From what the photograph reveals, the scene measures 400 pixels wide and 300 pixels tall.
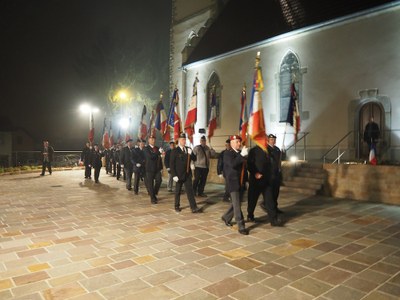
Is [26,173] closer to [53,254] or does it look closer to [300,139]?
[300,139]

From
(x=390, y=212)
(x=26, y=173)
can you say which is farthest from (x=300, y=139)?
(x=26, y=173)

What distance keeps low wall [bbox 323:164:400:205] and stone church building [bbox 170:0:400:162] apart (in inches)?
34.6

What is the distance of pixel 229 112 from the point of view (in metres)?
21.6

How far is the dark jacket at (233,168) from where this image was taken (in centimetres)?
650

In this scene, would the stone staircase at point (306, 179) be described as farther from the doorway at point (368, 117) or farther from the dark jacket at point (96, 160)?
the dark jacket at point (96, 160)

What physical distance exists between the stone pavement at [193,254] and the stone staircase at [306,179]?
8.18 feet

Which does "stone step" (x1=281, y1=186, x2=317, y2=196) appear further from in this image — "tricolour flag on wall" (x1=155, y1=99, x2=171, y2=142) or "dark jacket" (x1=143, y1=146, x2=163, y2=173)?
"tricolour flag on wall" (x1=155, y1=99, x2=171, y2=142)

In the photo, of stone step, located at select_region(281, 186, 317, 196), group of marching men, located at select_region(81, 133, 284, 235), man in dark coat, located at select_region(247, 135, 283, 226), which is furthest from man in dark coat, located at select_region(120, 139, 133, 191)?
man in dark coat, located at select_region(247, 135, 283, 226)

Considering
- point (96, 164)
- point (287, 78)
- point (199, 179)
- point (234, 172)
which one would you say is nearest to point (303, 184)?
point (199, 179)

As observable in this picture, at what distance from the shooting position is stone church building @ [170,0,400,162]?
551 inches

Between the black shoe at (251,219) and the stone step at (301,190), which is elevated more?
the stone step at (301,190)

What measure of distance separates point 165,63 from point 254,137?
42271 mm

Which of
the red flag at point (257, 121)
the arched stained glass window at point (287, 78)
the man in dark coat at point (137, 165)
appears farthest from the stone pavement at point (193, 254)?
the arched stained glass window at point (287, 78)

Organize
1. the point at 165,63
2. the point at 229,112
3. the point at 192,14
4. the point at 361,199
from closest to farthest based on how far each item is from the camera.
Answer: the point at 361,199 < the point at 229,112 < the point at 192,14 < the point at 165,63
